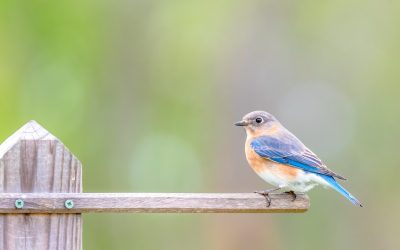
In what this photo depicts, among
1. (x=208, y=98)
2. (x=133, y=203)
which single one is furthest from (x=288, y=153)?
(x=208, y=98)

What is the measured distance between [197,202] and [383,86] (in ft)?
41.6

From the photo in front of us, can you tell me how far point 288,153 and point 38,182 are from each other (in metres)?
3.27

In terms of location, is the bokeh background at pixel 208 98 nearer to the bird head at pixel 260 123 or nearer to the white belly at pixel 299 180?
the bird head at pixel 260 123

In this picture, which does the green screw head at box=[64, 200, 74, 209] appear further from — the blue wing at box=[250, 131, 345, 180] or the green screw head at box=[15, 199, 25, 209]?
the blue wing at box=[250, 131, 345, 180]

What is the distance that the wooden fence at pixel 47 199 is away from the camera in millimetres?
3680

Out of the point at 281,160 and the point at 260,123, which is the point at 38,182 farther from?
the point at 260,123

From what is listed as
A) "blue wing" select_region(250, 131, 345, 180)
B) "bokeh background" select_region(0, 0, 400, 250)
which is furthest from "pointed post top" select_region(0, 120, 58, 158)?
"bokeh background" select_region(0, 0, 400, 250)

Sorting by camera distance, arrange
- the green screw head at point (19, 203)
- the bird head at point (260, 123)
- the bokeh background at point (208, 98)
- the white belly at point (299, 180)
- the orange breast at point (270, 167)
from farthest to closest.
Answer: the bokeh background at point (208, 98) < the bird head at point (260, 123) < the orange breast at point (270, 167) < the white belly at point (299, 180) < the green screw head at point (19, 203)

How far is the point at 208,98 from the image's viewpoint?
13.9 meters

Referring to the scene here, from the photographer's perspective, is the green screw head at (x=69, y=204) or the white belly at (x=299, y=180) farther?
the white belly at (x=299, y=180)

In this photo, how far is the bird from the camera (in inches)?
250

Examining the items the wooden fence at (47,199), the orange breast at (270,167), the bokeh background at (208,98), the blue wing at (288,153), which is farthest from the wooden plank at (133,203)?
the bokeh background at (208,98)

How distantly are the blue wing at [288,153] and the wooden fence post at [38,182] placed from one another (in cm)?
297

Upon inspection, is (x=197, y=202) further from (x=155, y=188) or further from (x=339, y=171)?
(x=339, y=171)
